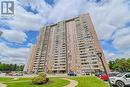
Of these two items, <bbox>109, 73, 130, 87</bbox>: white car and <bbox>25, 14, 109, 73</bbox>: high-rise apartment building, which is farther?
<bbox>25, 14, 109, 73</bbox>: high-rise apartment building

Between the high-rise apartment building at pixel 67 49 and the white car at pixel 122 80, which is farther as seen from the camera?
the high-rise apartment building at pixel 67 49

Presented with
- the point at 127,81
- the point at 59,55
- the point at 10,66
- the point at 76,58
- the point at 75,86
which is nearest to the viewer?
the point at 127,81

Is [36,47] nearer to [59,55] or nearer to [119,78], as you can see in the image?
[59,55]

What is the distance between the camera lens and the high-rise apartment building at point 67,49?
119 metres

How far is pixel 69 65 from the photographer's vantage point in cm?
12312

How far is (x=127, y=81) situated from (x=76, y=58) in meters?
102

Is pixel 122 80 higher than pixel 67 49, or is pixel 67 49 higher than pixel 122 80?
pixel 67 49

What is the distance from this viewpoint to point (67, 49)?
132 m

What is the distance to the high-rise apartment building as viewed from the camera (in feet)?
389

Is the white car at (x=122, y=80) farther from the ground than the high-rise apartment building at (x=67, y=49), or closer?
A: closer

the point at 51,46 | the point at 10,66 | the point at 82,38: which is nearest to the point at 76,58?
the point at 82,38

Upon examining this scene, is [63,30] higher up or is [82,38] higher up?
[63,30]

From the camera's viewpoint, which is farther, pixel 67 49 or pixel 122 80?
pixel 67 49

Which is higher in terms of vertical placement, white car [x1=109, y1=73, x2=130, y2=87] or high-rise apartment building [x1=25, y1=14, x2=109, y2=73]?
high-rise apartment building [x1=25, y1=14, x2=109, y2=73]
